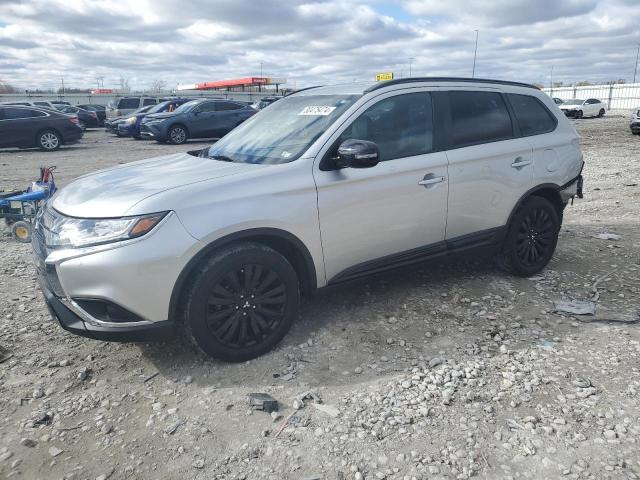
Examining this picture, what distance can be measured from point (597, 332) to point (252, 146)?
2.95m

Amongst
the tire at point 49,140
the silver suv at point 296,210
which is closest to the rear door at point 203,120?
the tire at point 49,140

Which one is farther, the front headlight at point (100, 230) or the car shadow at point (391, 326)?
the car shadow at point (391, 326)

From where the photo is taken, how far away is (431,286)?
15.4 ft

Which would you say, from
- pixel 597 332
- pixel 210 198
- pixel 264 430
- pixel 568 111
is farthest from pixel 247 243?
pixel 568 111

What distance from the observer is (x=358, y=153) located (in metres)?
3.39

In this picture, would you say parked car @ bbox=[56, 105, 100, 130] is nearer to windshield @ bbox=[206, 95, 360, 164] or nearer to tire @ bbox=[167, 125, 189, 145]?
tire @ bbox=[167, 125, 189, 145]

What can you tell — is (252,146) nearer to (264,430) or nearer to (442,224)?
(442,224)

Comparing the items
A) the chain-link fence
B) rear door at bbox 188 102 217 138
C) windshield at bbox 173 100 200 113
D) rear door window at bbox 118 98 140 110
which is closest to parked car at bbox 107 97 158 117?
rear door window at bbox 118 98 140 110

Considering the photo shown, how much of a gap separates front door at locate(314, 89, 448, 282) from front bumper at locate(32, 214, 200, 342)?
3.40ft

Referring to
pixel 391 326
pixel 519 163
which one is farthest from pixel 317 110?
pixel 519 163

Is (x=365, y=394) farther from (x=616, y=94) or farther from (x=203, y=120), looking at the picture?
(x=616, y=94)

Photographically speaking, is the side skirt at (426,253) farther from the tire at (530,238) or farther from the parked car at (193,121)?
the parked car at (193,121)

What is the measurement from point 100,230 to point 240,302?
944 millimetres

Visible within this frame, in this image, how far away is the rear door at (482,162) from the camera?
13.8ft
